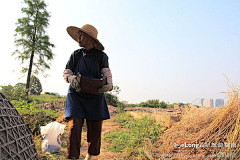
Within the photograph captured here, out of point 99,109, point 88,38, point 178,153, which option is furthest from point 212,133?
point 88,38

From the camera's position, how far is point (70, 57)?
109 inches

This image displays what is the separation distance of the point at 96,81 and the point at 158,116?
3.45 metres

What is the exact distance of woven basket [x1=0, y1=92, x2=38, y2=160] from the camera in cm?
95

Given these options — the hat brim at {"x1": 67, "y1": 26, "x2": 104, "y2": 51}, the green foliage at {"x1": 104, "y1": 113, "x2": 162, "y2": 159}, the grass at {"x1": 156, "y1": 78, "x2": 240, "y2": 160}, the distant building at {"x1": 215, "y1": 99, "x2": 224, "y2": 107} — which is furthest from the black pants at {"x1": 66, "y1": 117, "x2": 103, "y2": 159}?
the distant building at {"x1": 215, "y1": 99, "x2": 224, "y2": 107}

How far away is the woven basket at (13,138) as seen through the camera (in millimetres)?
954

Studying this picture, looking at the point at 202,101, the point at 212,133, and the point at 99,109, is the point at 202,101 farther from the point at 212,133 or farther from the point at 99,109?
the point at 99,109

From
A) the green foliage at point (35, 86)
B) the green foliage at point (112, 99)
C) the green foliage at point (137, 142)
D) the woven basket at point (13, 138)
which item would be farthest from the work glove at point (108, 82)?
the green foliage at point (35, 86)

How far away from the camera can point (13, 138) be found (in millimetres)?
1037

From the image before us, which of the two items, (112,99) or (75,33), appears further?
(112,99)

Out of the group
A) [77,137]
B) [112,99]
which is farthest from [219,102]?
[112,99]

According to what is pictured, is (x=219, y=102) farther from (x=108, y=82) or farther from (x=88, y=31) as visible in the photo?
(x=88, y=31)

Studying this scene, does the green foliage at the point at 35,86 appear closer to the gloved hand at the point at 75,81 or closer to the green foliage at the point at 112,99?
the green foliage at the point at 112,99

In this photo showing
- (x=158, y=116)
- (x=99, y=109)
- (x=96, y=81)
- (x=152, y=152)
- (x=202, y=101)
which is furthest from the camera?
(x=158, y=116)

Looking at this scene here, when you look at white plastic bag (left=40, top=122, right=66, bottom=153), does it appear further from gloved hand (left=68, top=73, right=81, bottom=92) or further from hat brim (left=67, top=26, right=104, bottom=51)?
hat brim (left=67, top=26, right=104, bottom=51)
